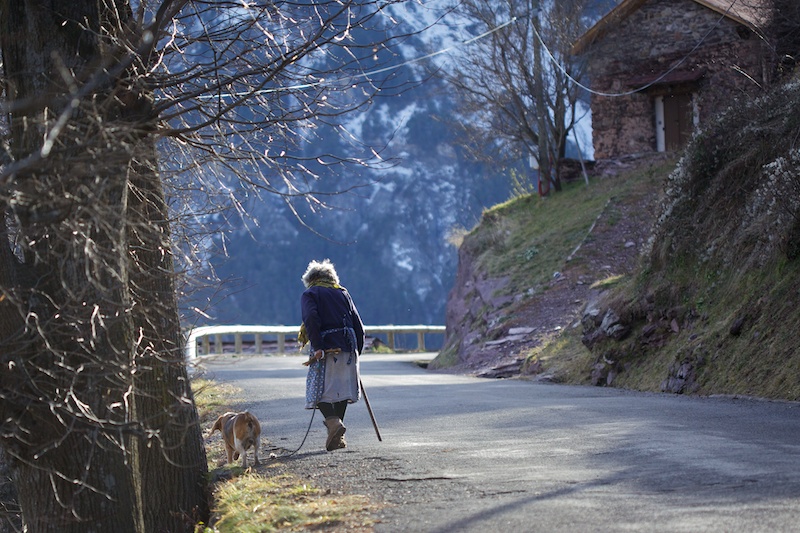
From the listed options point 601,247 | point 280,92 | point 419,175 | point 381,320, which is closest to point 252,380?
point 601,247

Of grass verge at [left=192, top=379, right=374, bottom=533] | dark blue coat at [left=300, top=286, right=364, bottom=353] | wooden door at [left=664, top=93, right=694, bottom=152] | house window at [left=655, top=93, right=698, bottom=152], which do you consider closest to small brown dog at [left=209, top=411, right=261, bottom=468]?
grass verge at [left=192, top=379, right=374, bottom=533]

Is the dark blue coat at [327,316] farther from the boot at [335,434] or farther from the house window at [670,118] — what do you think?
the house window at [670,118]

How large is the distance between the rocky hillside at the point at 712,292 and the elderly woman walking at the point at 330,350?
537 cm

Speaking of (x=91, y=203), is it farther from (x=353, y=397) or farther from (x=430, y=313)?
(x=430, y=313)

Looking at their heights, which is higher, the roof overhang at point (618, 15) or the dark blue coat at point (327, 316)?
the roof overhang at point (618, 15)

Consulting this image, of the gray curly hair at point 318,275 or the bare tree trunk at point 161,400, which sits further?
the gray curly hair at point 318,275

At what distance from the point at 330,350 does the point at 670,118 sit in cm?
2793

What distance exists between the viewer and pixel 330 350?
10.5 m

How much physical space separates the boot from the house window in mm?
27150

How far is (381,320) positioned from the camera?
302ft

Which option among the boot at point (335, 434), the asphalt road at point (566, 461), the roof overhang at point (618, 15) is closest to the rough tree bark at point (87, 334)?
the asphalt road at point (566, 461)

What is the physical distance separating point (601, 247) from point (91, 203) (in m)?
24.3

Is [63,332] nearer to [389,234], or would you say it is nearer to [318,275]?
[318,275]

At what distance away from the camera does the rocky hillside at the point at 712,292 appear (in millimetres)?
14352
